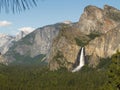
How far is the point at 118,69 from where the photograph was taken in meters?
55.0

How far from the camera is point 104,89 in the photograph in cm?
5644

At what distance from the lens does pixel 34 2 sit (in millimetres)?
6793

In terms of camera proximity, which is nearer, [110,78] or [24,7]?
[24,7]

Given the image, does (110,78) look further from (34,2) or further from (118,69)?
(34,2)

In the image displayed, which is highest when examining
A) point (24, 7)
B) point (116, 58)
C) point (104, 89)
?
point (24, 7)

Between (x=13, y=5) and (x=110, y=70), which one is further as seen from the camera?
(x=110, y=70)

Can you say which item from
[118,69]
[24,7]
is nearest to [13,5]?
[24,7]

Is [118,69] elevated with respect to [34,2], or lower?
lower

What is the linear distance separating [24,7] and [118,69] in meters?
49.2

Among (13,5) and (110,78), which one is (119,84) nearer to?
(110,78)

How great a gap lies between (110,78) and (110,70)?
55.1 inches

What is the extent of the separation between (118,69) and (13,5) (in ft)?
162

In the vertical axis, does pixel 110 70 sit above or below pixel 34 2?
below

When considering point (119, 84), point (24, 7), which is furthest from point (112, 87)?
point (24, 7)
